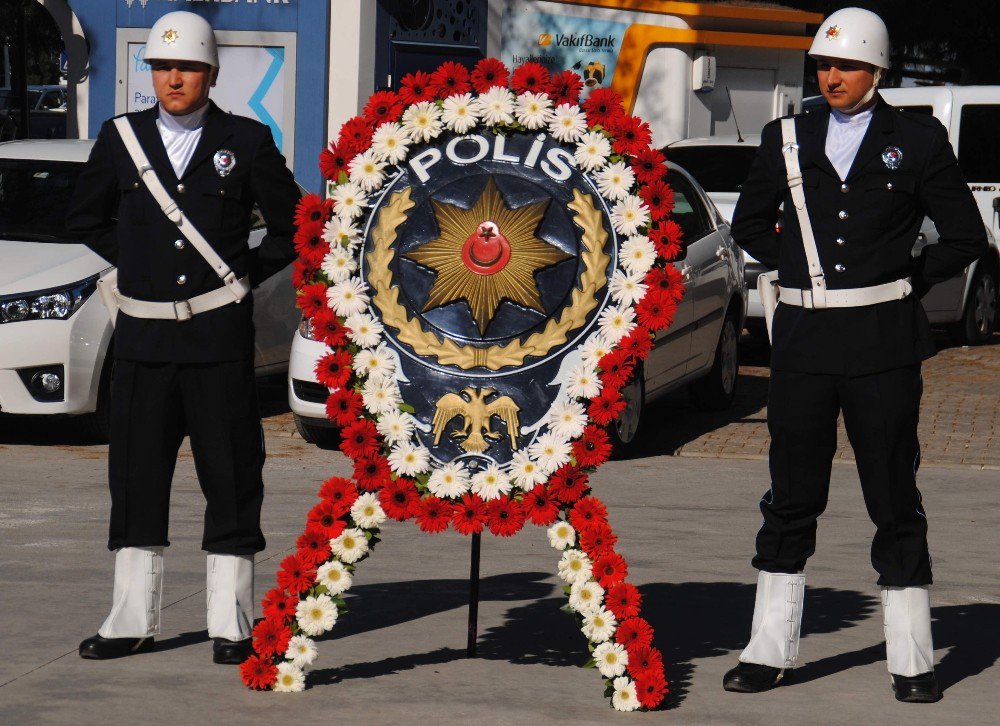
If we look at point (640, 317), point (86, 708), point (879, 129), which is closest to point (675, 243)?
point (640, 317)

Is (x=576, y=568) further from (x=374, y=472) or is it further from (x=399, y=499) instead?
(x=374, y=472)

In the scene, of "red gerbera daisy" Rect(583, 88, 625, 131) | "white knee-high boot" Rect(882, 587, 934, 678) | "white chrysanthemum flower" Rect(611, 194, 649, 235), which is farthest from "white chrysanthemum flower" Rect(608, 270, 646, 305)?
"white knee-high boot" Rect(882, 587, 934, 678)

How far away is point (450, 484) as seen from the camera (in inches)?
218

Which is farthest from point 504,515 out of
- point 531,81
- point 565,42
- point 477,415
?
point 565,42

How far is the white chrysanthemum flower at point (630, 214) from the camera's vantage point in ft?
17.9

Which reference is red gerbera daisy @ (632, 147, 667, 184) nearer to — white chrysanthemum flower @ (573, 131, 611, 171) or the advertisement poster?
white chrysanthemum flower @ (573, 131, 611, 171)

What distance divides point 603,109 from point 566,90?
130mm

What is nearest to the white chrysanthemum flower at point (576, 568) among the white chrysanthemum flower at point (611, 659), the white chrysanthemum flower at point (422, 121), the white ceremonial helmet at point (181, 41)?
the white chrysanthemum flower at point (611, 659)

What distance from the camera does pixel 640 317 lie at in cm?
547

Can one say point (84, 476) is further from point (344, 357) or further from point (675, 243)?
point (675, 243)

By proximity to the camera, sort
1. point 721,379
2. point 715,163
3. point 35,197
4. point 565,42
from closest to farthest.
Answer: point 35,197 → point 721,379 → point 715,163 → point 565,42

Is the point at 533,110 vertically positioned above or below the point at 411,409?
above

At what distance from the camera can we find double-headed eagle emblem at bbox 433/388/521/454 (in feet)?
18.3

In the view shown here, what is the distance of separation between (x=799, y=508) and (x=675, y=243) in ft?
2.93
